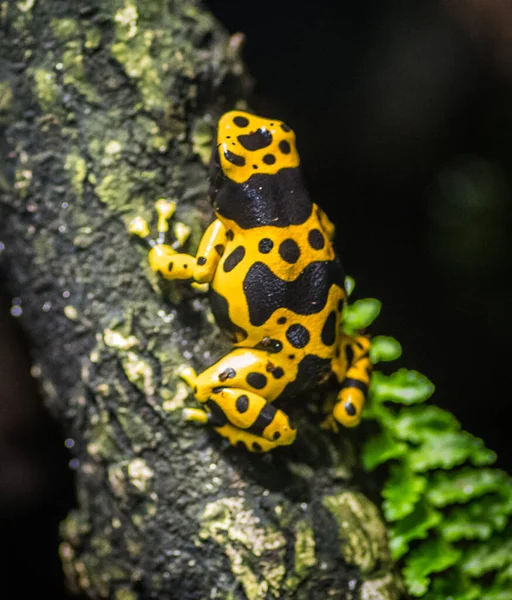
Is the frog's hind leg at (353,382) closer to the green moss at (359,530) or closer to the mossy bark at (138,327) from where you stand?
the mossy bark at (138,327)

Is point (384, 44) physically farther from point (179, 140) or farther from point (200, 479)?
point (200, 479)

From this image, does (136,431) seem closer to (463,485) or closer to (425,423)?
(425,423)

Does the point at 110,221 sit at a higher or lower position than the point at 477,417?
higher

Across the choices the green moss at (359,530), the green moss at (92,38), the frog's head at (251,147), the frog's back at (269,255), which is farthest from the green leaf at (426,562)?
the green moss at (92,38)

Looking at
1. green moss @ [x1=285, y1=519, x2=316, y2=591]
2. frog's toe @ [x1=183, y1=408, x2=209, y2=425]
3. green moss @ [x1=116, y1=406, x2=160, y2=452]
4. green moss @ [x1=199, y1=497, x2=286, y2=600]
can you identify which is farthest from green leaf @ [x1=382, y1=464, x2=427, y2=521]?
green moss @ [x1=116, y1=406, x2=160, y2=452]

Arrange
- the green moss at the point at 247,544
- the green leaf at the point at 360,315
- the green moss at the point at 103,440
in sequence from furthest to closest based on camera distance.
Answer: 1. the green leaf at the point at 360,315
2. the green moss at the point at 103,440
3. the green moss at the point at 247,544

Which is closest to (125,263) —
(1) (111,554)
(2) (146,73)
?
(2) (146,73)
